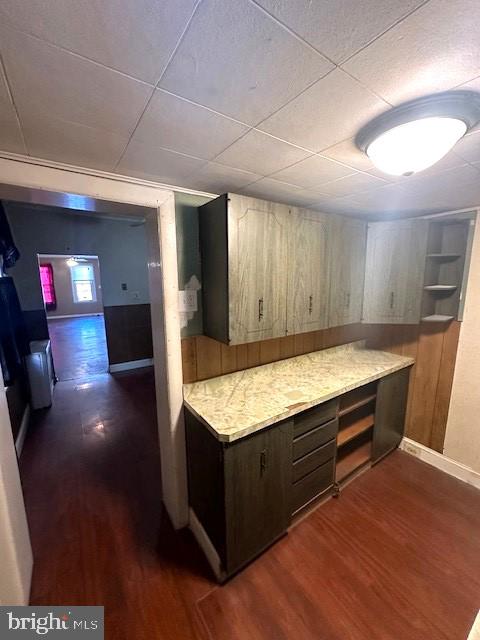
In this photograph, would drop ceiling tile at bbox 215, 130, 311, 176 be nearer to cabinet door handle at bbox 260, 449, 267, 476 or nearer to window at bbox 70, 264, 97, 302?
cabinet door handle at bbox 260, 449, 267, 476

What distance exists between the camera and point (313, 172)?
1.39 metres

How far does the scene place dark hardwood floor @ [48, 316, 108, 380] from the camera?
4.80 m

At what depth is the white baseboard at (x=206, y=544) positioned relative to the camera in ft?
4.78

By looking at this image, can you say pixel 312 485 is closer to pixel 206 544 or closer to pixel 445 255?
pixel 206 544

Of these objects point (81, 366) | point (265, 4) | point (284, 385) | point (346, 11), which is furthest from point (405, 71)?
point (81, 366)

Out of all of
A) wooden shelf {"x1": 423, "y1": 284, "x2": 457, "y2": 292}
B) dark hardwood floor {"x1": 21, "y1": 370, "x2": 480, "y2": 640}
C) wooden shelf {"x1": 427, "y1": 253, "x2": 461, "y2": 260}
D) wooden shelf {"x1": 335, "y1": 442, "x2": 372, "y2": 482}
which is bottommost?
dark hardwood floor {"x1": 21, "y1": 370, "x2": 480, "y2": 640}

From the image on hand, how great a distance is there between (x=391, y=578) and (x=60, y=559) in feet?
6.43

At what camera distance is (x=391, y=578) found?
148 cm

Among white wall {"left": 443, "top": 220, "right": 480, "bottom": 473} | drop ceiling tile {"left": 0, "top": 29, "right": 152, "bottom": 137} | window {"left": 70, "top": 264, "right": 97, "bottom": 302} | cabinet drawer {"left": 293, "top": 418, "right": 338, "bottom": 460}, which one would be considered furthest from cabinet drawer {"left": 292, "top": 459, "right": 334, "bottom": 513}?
window {"left": 70, "top": 264, "right": 97, "bottom": 302}

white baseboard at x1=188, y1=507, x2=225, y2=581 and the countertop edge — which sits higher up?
the countertop edge

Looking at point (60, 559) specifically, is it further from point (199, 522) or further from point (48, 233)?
point (48, 233)

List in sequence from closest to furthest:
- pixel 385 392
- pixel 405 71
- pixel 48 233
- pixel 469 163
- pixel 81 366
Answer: pixel 405 71
pixel 469 163
pixel 385 392
pixel 48 233
pixel 81 366

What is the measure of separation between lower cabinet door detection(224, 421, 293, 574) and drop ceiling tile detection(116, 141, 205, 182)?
55.9 inches

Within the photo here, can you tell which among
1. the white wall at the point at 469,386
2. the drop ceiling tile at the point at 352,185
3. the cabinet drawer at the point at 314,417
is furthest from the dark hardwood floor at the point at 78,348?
the white wall at the point at 469,386
